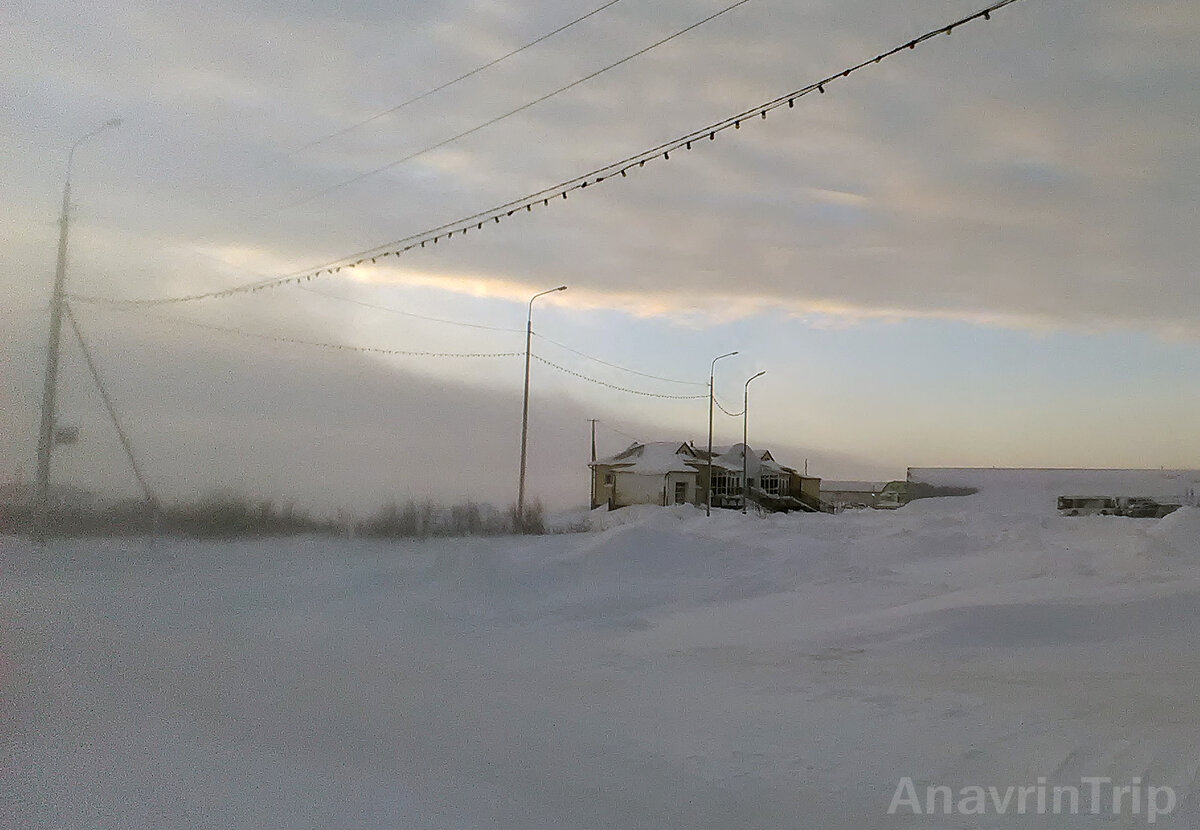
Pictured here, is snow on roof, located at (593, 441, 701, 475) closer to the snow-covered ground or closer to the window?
the window

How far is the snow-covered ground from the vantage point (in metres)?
7.21

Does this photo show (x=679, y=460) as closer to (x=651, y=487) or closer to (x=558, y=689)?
(x=651, y=487)

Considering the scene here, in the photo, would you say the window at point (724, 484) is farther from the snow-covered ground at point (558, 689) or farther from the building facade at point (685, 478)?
the snow-covered ground at point (558, 689)

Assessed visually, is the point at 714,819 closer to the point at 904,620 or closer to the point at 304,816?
the point at 304,816

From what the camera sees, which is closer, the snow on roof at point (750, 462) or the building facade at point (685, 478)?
the building facade at point (685, 478)

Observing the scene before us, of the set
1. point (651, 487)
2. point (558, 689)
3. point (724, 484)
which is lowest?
point (558, 689)

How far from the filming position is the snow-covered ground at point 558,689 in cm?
721

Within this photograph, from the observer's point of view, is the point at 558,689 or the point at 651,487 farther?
the point at 651,487

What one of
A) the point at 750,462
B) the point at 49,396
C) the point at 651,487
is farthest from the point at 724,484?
the point at 49,396

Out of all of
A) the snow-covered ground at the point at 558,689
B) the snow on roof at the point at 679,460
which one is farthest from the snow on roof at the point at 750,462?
the snow-covered ground at the point at 558,689

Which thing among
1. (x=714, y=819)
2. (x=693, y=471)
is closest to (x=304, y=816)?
(x=714, y=819)

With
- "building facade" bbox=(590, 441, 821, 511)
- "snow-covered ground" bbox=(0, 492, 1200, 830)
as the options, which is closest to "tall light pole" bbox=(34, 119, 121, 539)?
"snow-covered ground" bbox=(0, 492, 1200, 830)

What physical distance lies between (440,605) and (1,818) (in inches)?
489

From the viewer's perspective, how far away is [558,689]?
11.5m
